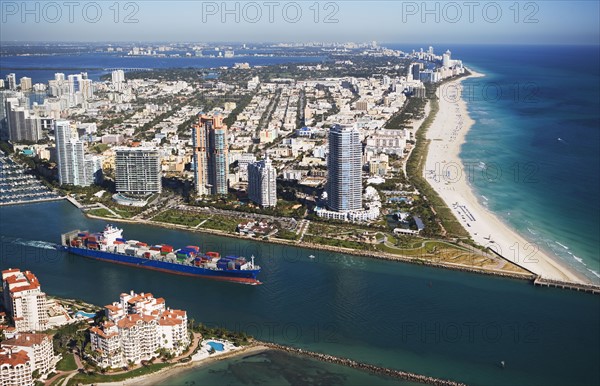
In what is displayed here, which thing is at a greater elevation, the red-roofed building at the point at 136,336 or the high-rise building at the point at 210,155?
the high-rise building at the point at 210,155

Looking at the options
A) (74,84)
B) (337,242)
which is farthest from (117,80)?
(337,242)

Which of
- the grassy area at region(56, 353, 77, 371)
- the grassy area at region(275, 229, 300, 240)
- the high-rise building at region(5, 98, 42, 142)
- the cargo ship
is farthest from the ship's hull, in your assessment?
the high-rise building at region(5, 98, 42, 142)

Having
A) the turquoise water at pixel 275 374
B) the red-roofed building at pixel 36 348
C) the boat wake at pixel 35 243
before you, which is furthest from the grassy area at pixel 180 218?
the red-roofed building at pixel 36 348

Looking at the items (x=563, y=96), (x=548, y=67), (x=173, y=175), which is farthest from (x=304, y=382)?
(x=548, y=67)

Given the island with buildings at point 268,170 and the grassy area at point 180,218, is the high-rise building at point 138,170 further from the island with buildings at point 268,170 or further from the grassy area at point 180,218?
the grassy area at point 180,218

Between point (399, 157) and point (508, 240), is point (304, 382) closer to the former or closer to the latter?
point (508, 240)

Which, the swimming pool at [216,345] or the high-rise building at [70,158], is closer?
the swimming pool at [216,345]

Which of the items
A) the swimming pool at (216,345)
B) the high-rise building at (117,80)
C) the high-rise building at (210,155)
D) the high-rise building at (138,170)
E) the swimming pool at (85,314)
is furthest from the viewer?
the high-rise building at (117,80)
